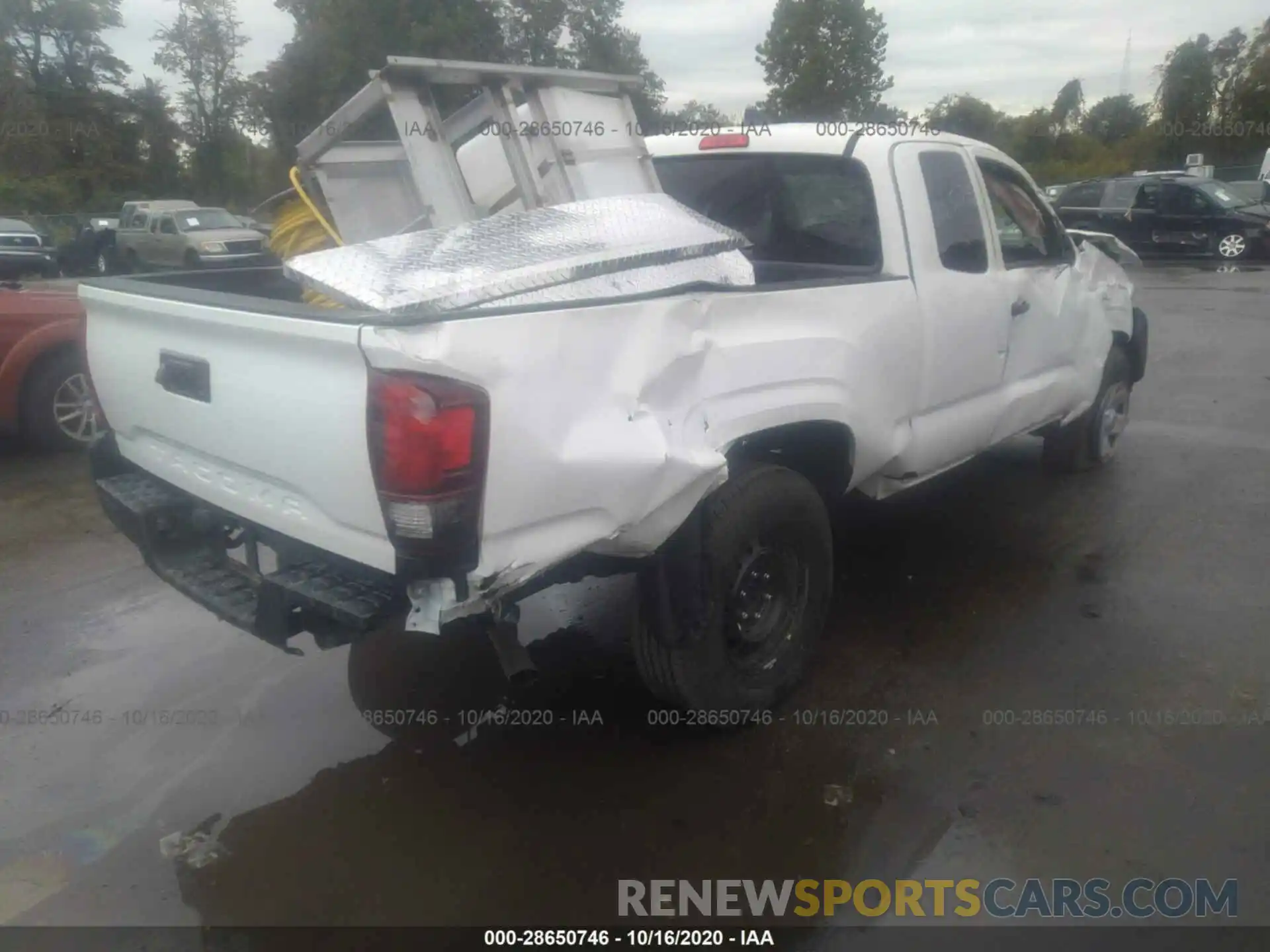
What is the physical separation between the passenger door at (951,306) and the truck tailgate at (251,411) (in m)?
2.25

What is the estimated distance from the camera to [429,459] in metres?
2.47

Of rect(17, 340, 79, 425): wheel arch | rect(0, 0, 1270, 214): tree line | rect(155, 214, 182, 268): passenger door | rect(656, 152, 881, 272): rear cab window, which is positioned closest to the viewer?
rect(656, 152, 881, 272): rear cab window

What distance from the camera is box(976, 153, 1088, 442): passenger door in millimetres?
4715

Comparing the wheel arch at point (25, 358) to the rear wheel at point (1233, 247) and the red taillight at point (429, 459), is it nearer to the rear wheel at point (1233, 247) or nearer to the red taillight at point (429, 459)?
the red taillight at point (429, 459)

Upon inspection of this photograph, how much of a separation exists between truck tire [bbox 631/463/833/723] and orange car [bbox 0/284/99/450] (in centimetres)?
486

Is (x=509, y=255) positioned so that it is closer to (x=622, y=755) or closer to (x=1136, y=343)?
(x=622, y=755)

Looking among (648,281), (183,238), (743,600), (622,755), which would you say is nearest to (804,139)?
(648,281)

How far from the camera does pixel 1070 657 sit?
4.04m

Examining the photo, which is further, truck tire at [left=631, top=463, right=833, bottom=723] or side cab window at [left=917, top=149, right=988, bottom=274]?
side cab window at [left=917, top=149, right=988, bottom=274]

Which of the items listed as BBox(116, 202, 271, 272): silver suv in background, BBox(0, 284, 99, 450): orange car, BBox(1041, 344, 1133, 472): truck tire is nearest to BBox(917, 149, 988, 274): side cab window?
BBox(1041, 344, 1133, 472): truck tire

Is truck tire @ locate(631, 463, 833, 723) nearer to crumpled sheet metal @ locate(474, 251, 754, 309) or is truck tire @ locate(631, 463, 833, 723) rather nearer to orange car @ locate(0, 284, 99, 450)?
crumpled sheet metal @ locate(474, 251, 754, 309)

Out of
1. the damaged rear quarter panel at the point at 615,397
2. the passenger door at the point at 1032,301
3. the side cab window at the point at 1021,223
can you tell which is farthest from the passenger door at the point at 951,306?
the damaged rear quarter panel at the point at 615,397

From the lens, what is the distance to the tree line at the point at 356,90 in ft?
112

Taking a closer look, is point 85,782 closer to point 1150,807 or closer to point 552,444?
point 552,444
